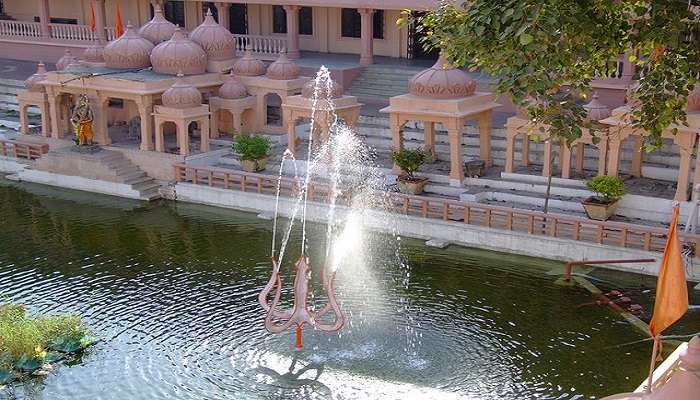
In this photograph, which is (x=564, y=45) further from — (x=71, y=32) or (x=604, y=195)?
(x=71, y=32)

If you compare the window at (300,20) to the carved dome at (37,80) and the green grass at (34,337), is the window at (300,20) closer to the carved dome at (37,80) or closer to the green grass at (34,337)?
the carved dome at (37,80)

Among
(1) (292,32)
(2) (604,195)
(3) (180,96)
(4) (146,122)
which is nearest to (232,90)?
(3) (180,96)

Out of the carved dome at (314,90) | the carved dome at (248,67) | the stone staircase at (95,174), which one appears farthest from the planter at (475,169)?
the stone staircase at (95,174)

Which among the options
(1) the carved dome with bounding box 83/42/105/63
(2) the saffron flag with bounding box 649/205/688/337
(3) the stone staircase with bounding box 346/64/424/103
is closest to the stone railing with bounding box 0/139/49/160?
(1) the carved dome with bounding box 83/42/105/63

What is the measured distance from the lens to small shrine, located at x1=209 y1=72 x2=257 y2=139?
2659 cm

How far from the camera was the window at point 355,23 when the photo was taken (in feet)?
111

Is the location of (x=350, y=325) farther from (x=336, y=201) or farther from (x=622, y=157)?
(x=622, y=157)

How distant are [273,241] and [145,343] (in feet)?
18.9

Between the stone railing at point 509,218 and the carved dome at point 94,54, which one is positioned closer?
the stone railing at point 509,218

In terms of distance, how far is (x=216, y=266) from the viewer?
1892 cm

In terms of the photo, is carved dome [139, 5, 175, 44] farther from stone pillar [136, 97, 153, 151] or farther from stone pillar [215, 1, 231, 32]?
stone pillar [136, 97, 153, 151]

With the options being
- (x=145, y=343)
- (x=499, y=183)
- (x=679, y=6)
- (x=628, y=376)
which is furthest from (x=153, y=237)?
(x=679, y=6)

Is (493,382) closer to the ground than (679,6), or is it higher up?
closer to the ground

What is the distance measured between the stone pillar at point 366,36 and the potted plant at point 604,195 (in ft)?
41.8
